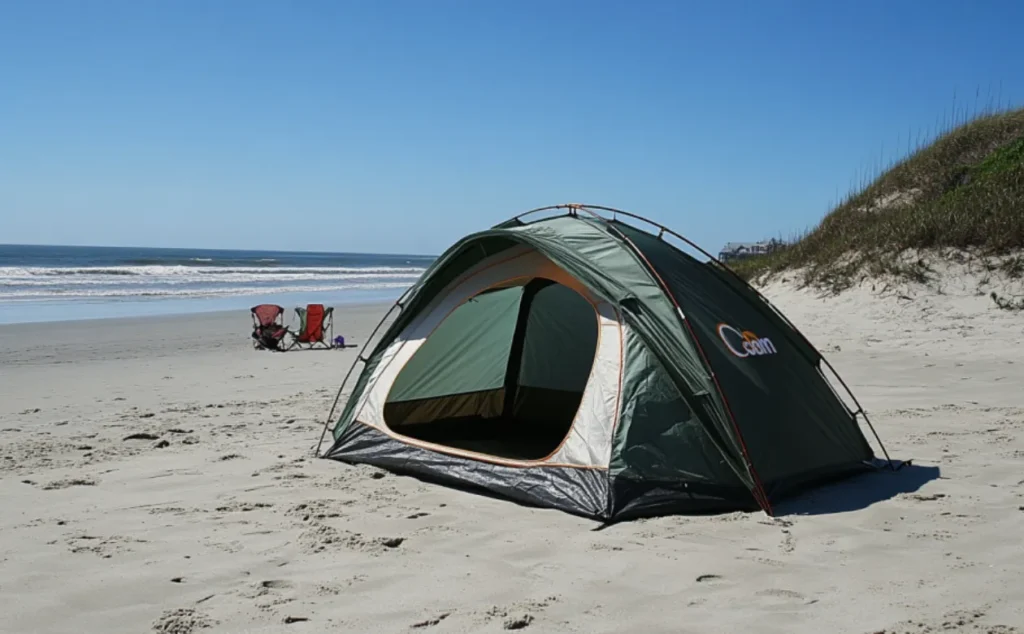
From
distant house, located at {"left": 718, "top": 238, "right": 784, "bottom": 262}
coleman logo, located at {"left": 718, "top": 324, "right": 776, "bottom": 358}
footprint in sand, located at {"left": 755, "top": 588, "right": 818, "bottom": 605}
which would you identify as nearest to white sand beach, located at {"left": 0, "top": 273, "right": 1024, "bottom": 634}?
footprint in sand, located at {"left": 755, "top": 588, "right": 818, "bottom": 605}

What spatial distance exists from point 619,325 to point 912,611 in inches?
90.8

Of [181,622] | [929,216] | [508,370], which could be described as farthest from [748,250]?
[181,622]

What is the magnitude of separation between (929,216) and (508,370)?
8.14m

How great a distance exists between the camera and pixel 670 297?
5254 mm

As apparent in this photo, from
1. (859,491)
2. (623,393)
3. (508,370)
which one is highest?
(623,393)

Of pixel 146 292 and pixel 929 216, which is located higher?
pixel 929 216

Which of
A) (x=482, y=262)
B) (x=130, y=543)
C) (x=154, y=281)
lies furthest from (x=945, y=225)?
(x=154, y=281)

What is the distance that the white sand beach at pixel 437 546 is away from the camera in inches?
137

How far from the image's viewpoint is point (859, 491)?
5199mm

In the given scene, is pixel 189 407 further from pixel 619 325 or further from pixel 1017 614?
pixel 1017 614

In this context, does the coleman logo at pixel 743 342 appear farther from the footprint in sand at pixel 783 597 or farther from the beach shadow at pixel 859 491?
the footprint in sand at pixel 783 597

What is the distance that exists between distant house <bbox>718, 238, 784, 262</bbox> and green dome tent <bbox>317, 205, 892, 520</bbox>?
11.7 metres

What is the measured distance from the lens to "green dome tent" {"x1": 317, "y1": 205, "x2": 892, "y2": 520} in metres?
4.86

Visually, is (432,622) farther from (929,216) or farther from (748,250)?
(748,250)
